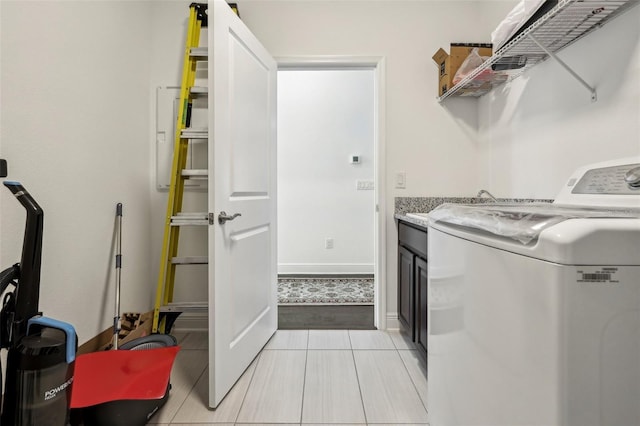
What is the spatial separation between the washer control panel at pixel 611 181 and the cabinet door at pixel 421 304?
77 centimetres

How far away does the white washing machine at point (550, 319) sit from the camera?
537 mm

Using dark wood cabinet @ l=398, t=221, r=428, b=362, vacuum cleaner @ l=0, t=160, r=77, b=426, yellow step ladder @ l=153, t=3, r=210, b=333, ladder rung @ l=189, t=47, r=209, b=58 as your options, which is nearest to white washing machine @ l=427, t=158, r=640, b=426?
dark wood cabinet @ l=398, t=221, r=428, b=362

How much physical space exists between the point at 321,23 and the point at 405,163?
122 centimetres

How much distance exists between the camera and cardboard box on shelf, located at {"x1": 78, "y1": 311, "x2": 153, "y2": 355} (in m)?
1.72

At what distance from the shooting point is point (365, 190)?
4.08 metres

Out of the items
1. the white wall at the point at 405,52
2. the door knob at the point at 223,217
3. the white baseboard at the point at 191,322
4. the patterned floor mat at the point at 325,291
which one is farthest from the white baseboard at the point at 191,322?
the white wall at the point at 405,52

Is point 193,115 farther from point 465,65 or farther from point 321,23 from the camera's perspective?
point 465,65

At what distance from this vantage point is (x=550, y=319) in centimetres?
56

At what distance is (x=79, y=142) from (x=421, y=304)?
6.69ft

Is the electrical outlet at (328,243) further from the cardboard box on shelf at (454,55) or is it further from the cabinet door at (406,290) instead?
the cardboard box on shelf at (454,55)

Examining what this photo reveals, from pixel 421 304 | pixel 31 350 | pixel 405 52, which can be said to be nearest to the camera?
pixel 31 350

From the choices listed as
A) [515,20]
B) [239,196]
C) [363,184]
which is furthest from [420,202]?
[363,184]

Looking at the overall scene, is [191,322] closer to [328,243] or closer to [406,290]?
[406,290]

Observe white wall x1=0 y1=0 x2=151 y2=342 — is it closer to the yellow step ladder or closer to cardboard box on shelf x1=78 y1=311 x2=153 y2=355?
cardboard box on shelf x1=78 y1=311 x2=153 y2=355
